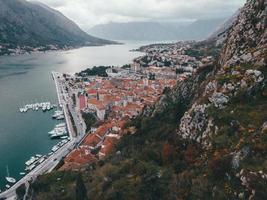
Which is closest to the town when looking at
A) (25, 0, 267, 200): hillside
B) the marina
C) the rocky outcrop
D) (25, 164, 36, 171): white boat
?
(25, 164, 36, 171): white boat

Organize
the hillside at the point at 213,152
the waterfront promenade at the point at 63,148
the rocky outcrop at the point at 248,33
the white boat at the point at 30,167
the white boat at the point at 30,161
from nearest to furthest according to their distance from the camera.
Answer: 1. the hillside at the point at 213,152
2. the rocky outcrop at the point at 248,33
3. the waterfront promenade at the point at 63,148
4. the white boat at the point at 30,167
5. the white boat at the point at 30,161

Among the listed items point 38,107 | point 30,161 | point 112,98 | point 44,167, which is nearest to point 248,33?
point 44,167

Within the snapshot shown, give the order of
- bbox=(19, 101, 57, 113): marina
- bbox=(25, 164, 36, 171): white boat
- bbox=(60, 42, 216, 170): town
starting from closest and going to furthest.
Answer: bbox=(60, 42, 216, 170): town, bbox=(25, 164, 36, 171): white boat, bbox=(19, 101, 57, 113): marina

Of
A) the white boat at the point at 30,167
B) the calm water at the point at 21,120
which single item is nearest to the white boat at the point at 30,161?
the calm water at the point at 21,120

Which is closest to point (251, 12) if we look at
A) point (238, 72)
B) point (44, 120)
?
point (238, 72)

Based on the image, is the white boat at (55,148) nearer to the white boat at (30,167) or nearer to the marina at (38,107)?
the white boat at (30,167)

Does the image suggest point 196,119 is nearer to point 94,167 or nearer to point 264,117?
point 264,117

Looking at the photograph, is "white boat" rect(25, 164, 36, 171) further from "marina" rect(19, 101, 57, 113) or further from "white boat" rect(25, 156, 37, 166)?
"marina" rect(19, 101, 57, 113)

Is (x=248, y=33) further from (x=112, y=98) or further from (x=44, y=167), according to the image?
(x=112, y=98)
